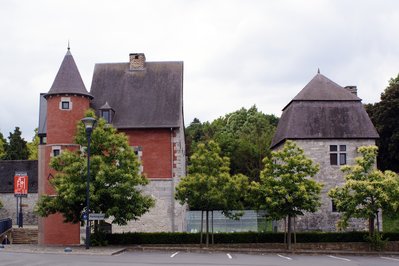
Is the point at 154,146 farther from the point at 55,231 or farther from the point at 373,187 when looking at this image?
the point at 373,187

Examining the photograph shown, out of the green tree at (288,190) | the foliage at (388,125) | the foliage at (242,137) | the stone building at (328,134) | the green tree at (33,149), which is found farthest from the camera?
the green tree at (33,149)

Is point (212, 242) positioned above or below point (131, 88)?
below

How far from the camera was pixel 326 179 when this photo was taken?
3928cm

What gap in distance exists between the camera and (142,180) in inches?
1215

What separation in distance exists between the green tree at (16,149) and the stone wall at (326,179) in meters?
49.7

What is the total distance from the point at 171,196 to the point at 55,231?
7.80 meters

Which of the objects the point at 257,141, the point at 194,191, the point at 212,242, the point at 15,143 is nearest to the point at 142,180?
the point at 194,191

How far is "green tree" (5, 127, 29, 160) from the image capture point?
7738 cm

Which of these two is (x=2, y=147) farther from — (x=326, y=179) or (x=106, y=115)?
(x=326, y=179)

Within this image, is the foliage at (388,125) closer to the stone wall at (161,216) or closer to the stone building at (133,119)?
the stone building at (133,119)

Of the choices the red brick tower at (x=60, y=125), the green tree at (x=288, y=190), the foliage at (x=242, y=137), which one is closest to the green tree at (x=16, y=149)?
the foliage at (x=242, y=137)

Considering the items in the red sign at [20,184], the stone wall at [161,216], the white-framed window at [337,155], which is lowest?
the stone wall at [161,216]

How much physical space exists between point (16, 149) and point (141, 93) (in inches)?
1729

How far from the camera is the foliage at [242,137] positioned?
64.5 m
